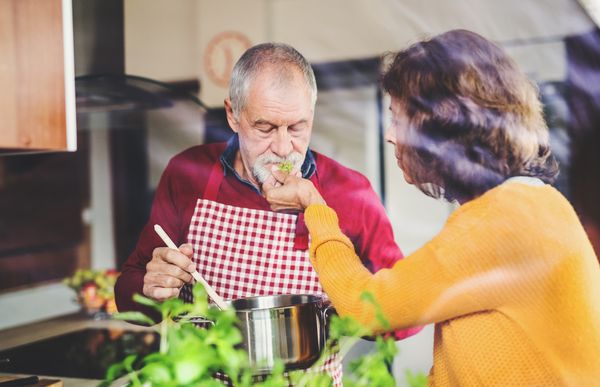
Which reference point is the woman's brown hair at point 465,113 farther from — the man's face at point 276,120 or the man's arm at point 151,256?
the man's arm at point 151,256

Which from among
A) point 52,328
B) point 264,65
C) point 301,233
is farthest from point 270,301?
point 52,328

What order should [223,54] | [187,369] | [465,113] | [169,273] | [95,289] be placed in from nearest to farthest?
[187,369] < [465,113] < [169,273] < [223,54] < [95,289]

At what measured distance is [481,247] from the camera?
756 mm

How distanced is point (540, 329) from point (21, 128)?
3.10 feet

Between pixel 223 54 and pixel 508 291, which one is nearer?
pixel 508 291

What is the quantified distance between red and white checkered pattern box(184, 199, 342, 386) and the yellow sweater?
0.39m

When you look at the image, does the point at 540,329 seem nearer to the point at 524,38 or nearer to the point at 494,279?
the point at 494,279

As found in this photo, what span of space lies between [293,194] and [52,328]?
1.43 meters

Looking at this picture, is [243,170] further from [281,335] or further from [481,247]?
[481,247]

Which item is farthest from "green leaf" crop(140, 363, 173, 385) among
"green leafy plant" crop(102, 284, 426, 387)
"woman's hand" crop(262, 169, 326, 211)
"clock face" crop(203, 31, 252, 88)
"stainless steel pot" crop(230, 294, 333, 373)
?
"clock face" crop(203, 31, 252, 88)

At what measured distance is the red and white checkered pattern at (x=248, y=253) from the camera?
1220 millimetres

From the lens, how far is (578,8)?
1230 millimetres

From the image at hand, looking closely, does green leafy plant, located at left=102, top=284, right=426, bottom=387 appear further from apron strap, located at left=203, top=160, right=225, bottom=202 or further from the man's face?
apron strap, located at left=203, top=160, right=225, bottom=202

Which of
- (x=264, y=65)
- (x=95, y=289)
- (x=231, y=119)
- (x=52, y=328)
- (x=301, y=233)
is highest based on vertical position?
(x=264, y=65)
